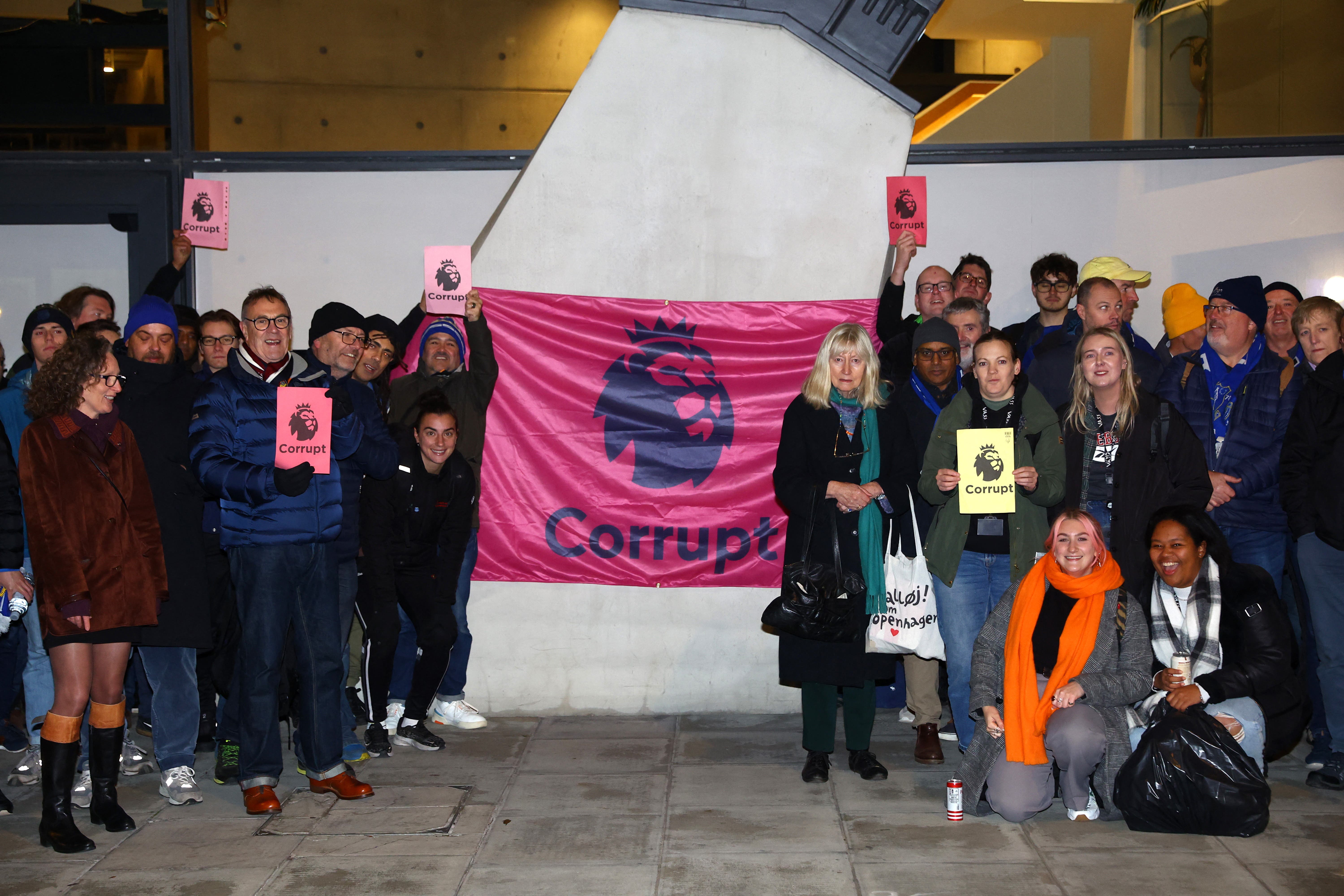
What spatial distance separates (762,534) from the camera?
20.6 feet

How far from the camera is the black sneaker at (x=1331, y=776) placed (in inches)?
193

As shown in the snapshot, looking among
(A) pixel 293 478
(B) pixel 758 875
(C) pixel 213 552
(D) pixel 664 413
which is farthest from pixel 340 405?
(B) pixel 758 875

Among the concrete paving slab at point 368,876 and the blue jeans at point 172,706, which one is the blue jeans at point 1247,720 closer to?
the concrete paving slab at point 368,876

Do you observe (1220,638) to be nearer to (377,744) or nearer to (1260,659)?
(1260,659)

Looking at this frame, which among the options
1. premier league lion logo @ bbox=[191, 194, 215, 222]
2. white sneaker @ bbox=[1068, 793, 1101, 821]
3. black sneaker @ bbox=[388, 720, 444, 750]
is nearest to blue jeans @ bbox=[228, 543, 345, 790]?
black sneaker @ bbox=[388, 720, 444, 750]

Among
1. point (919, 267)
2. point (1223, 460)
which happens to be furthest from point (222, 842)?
point (919, 267)

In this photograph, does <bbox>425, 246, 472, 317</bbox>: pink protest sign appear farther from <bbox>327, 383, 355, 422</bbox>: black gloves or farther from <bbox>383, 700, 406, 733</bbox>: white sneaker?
<bbox>383, 700, 406, 733</bbox>: white sneaker

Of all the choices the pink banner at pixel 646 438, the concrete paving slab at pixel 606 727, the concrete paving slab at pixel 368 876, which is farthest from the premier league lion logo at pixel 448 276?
the concrete paving slab at pixel 368 876

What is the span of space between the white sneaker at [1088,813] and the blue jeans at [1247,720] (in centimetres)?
29

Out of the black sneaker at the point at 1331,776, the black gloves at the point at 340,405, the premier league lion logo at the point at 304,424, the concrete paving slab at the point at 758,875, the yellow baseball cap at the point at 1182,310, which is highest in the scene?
the yellow baseball cap at the point at 1182,310

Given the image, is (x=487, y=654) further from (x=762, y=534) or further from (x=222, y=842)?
(x=222, y=842)

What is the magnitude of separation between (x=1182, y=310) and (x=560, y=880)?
4503 millimetres

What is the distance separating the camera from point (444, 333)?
20.0ft

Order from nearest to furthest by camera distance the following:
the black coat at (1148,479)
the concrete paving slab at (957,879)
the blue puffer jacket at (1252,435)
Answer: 1. the concrete paving slab at (957,879)
2. the black coat at (1148,479)
3. the blue puffer jacket at (1252,435)
